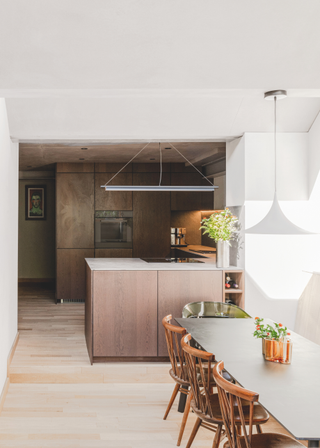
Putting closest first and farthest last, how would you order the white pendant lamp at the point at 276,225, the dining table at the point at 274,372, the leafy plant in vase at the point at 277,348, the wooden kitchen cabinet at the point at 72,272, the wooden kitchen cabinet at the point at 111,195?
the dining table at the point at 274,372 < the leafy plant in vase at the point at 277,348 < the white pendant lamp at the point at 276,225 < the wooden kitchen cabinet at the point at 72,272 < the wooden kitchen cabinet at the point at 111,195

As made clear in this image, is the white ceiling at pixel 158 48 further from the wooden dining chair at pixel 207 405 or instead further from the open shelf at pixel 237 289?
the open shelf at pixel 237 289

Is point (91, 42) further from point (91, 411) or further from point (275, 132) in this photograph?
point (91, 411)

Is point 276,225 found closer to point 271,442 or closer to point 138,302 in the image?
point 271,442

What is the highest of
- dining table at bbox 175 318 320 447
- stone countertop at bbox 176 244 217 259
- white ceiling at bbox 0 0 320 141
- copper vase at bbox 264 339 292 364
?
white ceiling at bbox 0 0 320 141

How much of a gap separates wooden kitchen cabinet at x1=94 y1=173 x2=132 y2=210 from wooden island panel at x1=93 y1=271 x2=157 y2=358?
347cm

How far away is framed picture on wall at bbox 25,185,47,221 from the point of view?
979cm

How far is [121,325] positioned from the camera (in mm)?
4496

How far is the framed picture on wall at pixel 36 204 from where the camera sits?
9.79m

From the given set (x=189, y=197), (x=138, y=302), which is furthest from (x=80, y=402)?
(x=189, y=197)

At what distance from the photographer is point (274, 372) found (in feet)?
7.75

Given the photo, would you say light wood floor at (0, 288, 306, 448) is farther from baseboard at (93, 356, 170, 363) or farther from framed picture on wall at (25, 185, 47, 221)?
framed picture on wall at (25, 185, 47, 221)

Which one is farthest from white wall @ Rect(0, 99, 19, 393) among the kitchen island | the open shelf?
the open shelf

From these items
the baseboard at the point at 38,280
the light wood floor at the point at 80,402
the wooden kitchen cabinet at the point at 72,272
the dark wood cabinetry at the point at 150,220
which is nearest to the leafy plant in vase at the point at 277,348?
the light wood floor at the point at 80,402

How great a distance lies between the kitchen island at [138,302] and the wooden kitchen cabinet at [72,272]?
325 centimetres
